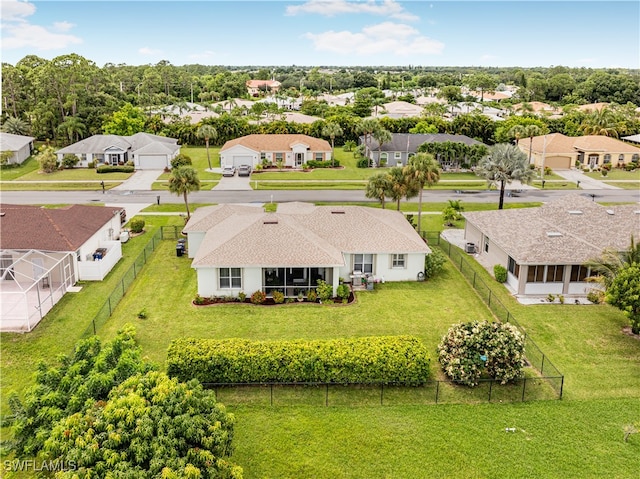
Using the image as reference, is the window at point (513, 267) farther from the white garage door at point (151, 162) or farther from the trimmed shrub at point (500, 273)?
the white garage door at point (151, 162)

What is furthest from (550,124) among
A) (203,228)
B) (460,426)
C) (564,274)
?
(460,426)

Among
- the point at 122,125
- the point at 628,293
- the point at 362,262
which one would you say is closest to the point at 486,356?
the point at 628,293

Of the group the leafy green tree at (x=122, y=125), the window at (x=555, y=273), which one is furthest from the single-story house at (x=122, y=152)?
the window at (x=555, y=273)

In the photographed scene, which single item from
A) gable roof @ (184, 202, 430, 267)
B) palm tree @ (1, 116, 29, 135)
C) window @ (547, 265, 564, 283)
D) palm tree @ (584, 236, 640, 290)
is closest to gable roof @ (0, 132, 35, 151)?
palm tree @ (1, 116, 29, 135)

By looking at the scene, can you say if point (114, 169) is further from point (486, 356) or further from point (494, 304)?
point (486, 356)

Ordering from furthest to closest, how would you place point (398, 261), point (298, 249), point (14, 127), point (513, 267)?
point (14, 127), point (398, 261), point (513, 267), point (298, 249)
